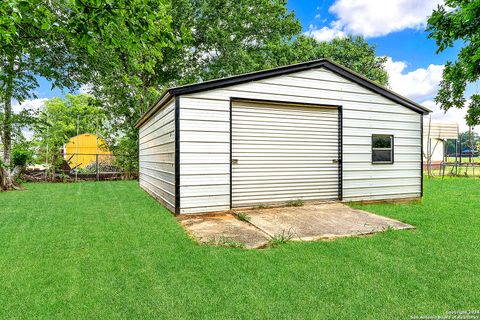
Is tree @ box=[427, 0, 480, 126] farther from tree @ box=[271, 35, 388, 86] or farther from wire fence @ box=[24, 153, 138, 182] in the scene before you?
tree @ box=[271, 35, 388, 86]

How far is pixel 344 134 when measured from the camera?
24.2 ft

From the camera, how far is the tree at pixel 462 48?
8.26 m

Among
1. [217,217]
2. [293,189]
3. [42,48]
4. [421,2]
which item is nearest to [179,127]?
[217,217]

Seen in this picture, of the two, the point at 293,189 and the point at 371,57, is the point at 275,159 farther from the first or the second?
the point at 371,57

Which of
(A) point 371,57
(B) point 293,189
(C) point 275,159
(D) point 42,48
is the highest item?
(A) point 371,57

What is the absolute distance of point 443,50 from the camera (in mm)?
9500

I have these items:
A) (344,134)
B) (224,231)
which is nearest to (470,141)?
(344,134)

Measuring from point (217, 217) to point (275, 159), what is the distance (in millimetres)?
2134

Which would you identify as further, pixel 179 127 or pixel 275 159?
pixel 275 159

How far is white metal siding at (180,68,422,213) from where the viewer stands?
19.4 feet

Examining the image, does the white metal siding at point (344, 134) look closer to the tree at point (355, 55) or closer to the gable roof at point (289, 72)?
the gable roof at point (289, 72)

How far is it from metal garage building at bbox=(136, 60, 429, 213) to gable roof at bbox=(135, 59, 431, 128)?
3 centimetres

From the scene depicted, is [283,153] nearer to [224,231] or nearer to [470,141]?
[224,231]

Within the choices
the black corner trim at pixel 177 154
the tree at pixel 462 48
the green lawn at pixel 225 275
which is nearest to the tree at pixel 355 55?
the tree at pixel 462 48
